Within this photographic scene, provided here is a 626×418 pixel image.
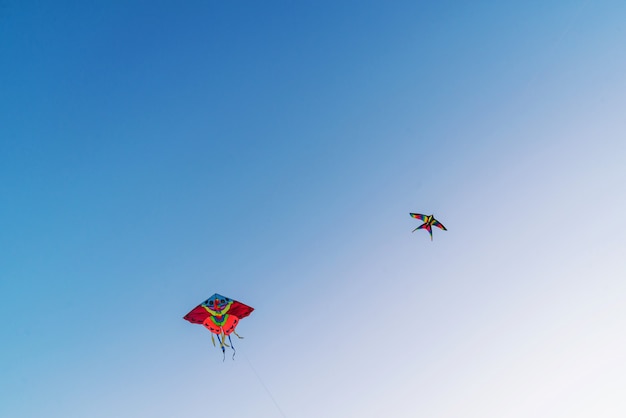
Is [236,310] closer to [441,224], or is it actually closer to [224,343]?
[224,343]

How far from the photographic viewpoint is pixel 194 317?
15.9 metres

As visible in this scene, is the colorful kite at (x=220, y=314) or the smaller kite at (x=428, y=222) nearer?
the colorful kite at (x=220, y=314)

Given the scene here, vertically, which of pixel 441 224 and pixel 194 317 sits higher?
pixel 194 317

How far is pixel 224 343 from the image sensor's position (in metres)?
16.0

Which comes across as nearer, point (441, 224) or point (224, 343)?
point (224, 343)

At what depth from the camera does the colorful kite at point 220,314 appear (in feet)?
52.0

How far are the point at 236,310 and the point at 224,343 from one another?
1.45 m

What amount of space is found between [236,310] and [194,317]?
5.81 feet

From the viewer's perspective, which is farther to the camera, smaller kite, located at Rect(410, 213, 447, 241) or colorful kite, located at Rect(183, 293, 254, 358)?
smaller kite, located at Rect(410, 213, 447, 241)

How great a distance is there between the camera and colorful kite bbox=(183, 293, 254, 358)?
15.8m

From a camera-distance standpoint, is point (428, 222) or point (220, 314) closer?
point (220, 314)

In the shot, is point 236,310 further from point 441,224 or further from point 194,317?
point 441,224

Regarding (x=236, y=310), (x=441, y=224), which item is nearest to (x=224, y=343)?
(x=236, y=310)

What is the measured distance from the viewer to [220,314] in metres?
16.1
